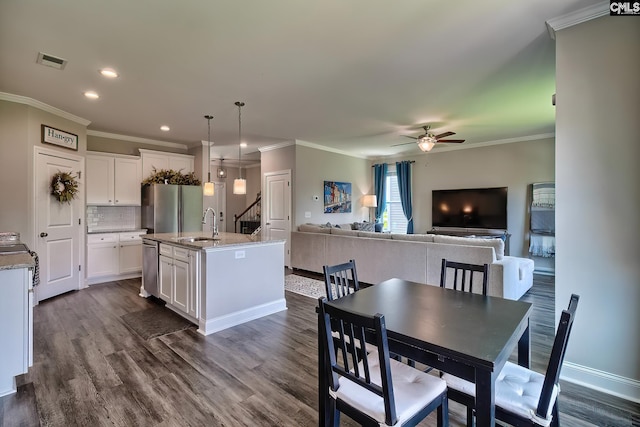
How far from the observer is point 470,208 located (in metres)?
7.05

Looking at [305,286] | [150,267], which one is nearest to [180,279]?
[150,267]

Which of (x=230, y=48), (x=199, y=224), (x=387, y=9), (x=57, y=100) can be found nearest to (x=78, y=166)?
(x=57, y=100)

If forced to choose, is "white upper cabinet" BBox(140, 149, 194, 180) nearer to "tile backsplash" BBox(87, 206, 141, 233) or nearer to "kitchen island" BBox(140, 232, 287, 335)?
"tile backsplash" BBox(87, 206, 141, 233)

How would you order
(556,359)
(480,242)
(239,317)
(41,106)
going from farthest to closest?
(41,106) < (480,242) < (239,317) < (556,359)

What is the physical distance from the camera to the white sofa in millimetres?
3924

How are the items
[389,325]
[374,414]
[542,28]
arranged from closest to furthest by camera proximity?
[374,414] → [389,325] → [542,28]

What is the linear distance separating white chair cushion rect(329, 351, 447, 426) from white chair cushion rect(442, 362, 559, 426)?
138 mm

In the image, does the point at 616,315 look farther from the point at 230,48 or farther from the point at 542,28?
the point at 230,48

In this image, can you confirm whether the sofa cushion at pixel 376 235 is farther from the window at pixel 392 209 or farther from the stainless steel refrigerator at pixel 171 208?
the window at pixel 392 209

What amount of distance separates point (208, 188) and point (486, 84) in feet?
12.5

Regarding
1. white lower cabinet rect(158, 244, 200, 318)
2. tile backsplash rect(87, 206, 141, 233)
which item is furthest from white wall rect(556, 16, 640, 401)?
tile backsplash rect(87, 206, 141, 233)

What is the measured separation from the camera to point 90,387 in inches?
92.5

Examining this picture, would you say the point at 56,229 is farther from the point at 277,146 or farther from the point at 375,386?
the point at 375,386

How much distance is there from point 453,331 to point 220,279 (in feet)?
8.68
